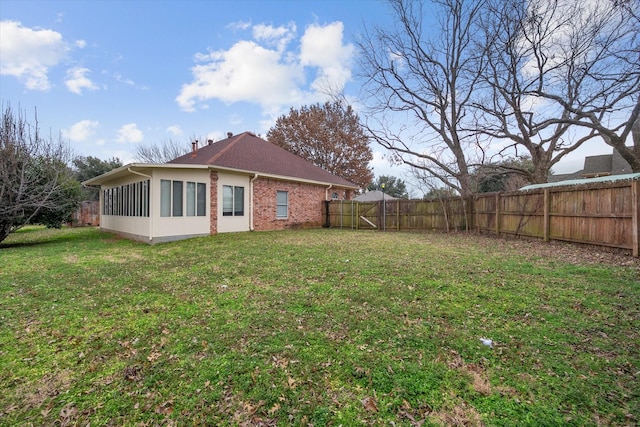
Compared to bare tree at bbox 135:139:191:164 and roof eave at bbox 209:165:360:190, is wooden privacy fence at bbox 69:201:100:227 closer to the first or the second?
bare tree at bbox 135:139:191:164

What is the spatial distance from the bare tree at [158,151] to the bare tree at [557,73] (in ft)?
87.1

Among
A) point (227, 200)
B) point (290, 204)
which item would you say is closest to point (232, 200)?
point (227, 200)

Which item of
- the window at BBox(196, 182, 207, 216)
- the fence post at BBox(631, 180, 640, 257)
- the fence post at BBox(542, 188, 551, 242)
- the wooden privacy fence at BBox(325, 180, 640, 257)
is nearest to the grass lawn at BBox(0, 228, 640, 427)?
the fence post at BBox(631, 180, 640, 257)

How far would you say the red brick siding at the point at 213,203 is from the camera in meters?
10.8

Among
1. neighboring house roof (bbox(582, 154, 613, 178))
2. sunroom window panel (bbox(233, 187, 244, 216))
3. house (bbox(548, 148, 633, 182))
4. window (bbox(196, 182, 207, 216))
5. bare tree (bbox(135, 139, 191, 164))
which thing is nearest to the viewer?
window (bbox(196, 182, 207, 216))

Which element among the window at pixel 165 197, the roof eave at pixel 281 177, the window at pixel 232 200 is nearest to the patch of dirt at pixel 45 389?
the window at pixel 165 197

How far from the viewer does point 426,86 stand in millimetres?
15742

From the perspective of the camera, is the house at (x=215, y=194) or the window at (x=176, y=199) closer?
the house at (x=215, y=194)

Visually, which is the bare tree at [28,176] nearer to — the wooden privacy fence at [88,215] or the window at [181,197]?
the window at [181,197]

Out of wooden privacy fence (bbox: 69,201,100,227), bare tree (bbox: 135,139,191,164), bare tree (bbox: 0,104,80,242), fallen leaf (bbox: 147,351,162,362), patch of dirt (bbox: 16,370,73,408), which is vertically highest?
bare tree (bbox: 135,139,191,164)

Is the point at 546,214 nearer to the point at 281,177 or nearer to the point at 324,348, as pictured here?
the point at 324,348

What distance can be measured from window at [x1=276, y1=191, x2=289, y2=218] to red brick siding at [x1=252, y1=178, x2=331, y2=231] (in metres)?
0.18

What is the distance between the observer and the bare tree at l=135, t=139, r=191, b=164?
28.3 meters

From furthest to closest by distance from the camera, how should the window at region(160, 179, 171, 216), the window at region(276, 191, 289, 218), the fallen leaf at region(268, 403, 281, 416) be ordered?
the window at region(276, 191, 289, 218), the window at region(160, 179, 171, 216), the fallen leaf at region(268, 403, 281, 416)
